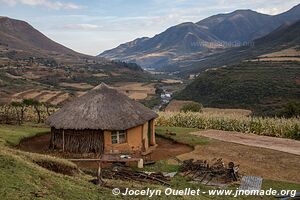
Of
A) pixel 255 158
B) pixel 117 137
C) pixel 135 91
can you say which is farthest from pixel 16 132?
pixel 135 91

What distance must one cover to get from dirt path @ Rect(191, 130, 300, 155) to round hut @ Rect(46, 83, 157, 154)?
4959 mm

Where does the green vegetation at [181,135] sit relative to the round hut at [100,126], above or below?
below

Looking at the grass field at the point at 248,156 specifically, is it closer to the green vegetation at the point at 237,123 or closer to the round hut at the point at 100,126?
the round hut at the point at 100,126

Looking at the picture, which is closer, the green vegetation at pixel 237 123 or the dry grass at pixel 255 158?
the dry grass at pixel 255 158

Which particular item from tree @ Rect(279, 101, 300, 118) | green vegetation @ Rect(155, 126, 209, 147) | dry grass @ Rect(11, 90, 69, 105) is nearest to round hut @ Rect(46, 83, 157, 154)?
green vegetation @ Rect(155, 126, 209, 147)

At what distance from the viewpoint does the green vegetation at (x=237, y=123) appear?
82.7 feet

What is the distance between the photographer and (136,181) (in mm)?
13609

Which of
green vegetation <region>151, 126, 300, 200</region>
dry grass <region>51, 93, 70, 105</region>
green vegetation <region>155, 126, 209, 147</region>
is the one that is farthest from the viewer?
dry grass <region>51, 93, 70, 105</region>

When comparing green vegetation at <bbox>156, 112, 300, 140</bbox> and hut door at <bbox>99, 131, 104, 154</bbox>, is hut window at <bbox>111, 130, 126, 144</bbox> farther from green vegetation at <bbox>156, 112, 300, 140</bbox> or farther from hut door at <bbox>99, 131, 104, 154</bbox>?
green vegetation at <bbox>156, 112, 300, 140</bbox>

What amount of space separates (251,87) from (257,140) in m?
36.1

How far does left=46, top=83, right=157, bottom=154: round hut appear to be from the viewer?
2034cm

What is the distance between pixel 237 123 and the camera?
27.2 m

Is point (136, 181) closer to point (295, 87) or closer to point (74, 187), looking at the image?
point (74, 187)

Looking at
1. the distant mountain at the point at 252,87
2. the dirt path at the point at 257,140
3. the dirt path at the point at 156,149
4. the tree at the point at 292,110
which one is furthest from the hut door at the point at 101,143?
the distant mountain at the point at 252,87
